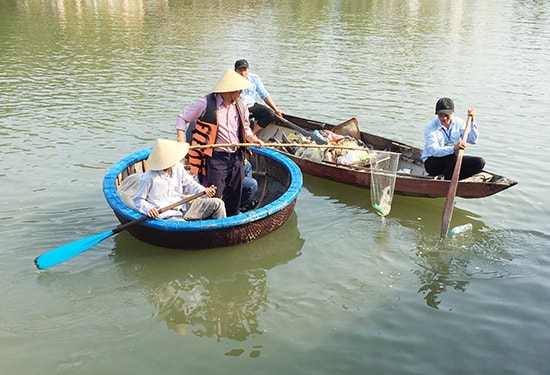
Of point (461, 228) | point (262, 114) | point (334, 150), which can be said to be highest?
point (262, 114)

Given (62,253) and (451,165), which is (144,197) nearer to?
(62,253)

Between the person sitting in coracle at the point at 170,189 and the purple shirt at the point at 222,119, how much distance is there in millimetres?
438

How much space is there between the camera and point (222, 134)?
5.94 m

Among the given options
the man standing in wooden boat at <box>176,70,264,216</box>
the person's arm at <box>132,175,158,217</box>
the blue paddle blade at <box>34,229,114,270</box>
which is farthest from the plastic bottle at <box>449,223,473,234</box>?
the blue paddle blade at <box>34,229,114,270</box>

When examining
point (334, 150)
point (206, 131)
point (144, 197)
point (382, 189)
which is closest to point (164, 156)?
point (144, 197)

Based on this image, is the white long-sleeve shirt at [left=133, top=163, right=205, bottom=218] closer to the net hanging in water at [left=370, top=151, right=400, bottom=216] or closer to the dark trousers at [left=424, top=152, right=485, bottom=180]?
the net hanging in water at [left=370, top=151, right=400, bottom=216]

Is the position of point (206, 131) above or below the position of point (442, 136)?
above

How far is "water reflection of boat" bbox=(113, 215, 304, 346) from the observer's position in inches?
191

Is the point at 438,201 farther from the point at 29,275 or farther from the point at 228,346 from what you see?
the point at 29,275

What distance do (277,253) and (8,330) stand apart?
2972mm

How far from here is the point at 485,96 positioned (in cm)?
1297

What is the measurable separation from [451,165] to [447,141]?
347mm

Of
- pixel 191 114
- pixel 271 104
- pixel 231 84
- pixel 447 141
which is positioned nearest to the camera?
pixel 231 84

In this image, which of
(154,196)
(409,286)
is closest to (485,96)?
(409,286)
